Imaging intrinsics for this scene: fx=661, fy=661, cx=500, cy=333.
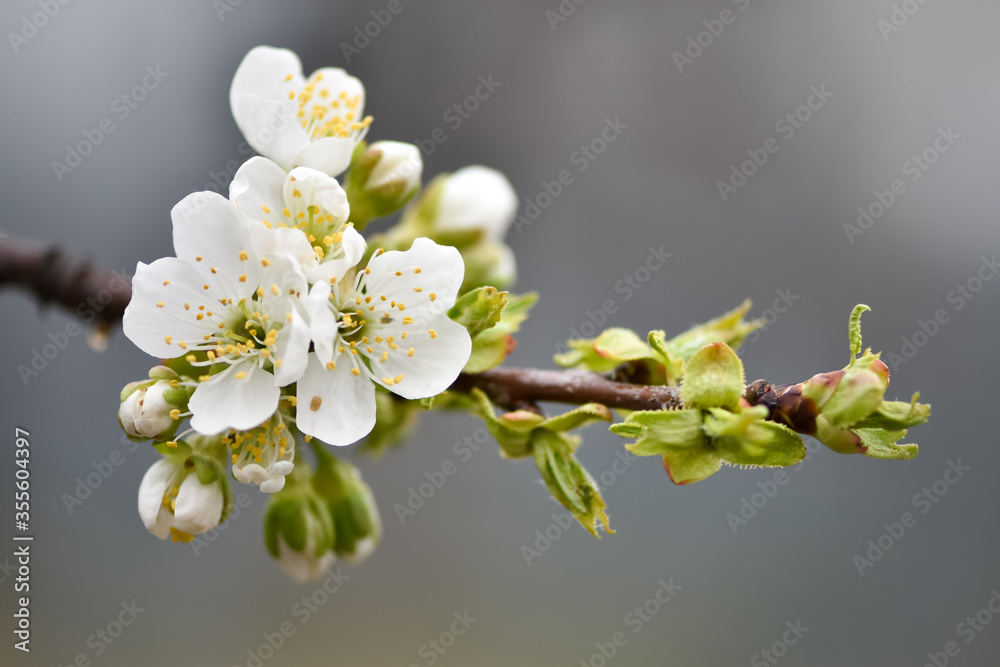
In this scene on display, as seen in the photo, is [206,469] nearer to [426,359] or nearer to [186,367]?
[186,367]

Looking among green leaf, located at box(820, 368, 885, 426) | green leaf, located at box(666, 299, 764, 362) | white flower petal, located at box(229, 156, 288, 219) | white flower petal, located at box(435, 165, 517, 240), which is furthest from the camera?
white flower petal, located at box(435, 165, 517, 240)

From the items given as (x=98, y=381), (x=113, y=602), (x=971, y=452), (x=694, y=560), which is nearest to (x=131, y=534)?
(x=113, y=602)

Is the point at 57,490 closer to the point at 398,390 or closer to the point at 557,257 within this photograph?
the point at 557,257

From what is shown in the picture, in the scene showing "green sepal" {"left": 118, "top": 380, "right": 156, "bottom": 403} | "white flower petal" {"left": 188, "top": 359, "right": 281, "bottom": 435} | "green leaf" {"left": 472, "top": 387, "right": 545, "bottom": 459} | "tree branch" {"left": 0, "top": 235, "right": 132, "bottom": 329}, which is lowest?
"tree branch" {"left": 0, "top": 235, "right": 132, "bottom": 329}

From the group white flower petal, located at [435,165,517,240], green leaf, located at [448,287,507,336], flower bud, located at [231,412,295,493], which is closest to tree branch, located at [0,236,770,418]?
green leaf, located at [448,287,507,336]

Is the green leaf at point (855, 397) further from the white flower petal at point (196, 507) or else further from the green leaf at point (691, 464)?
the white flower petal at point (196, 507)

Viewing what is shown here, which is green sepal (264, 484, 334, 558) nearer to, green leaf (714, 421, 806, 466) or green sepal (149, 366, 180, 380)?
green sepal (149, 366, 180, 380)

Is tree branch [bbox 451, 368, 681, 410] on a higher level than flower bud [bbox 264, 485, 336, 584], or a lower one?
higher

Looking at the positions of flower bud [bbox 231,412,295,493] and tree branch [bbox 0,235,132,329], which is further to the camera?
tree branch [bbox 0,235,132,329]
